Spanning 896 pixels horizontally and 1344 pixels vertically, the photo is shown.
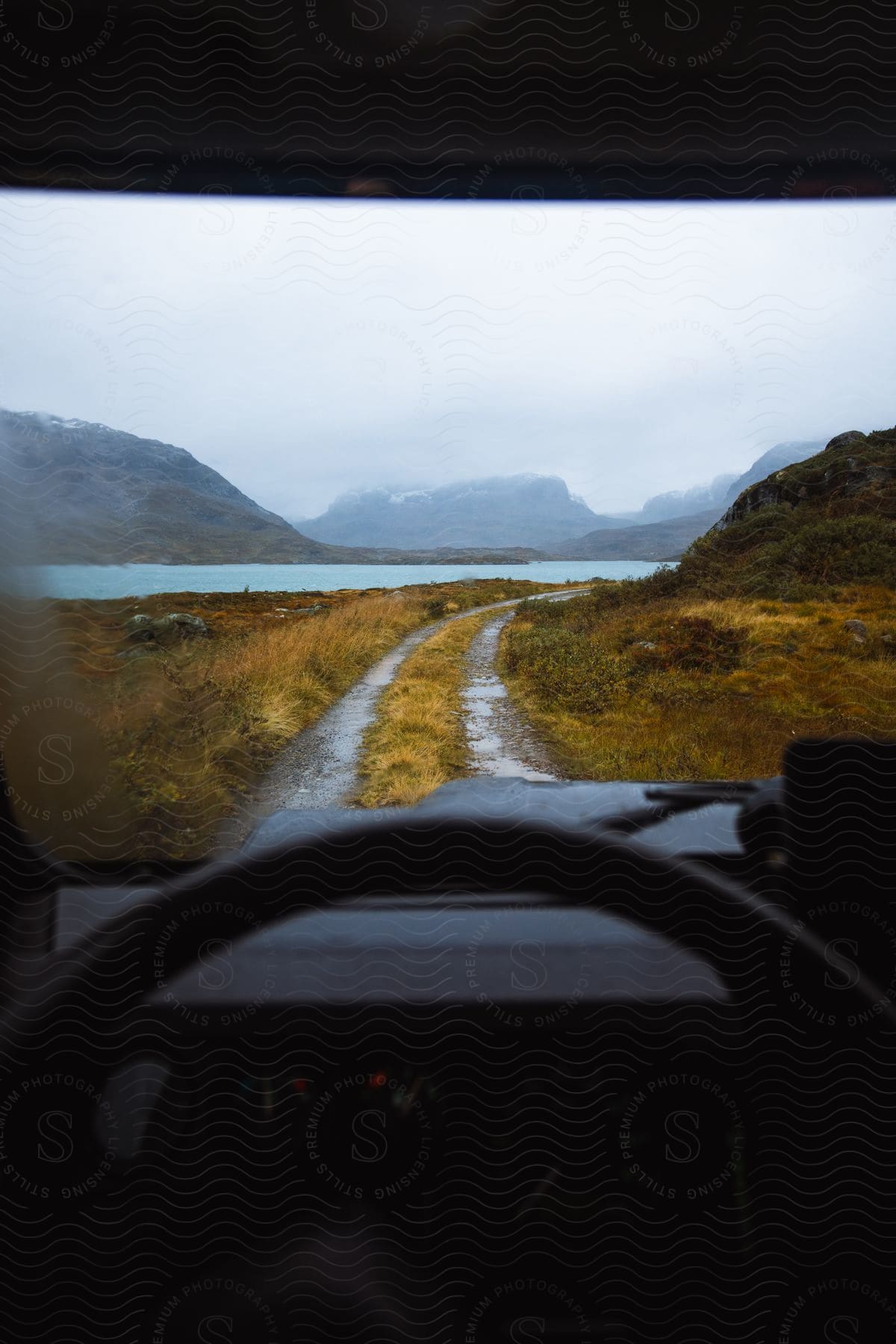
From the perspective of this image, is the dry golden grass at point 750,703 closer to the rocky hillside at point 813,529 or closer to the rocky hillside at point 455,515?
the rocky hillside at point 813,529

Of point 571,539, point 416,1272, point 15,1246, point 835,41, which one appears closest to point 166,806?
point 15,1246

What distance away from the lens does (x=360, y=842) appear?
124 centimetres

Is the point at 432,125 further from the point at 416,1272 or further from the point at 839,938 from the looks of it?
the point at 416,1272

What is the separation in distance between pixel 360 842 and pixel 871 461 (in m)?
1.46

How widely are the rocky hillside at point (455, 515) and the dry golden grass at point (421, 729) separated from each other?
22 cm

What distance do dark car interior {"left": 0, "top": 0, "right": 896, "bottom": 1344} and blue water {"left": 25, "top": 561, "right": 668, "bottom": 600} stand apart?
26cm

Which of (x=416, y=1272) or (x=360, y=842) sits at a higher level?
(x=360, y=842)

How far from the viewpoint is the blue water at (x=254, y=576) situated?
4.30 feet

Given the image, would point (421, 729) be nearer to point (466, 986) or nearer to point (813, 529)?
point (466, 986)

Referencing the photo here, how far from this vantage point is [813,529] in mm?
1292

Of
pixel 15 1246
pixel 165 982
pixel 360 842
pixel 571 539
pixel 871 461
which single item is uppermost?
pixel 871 461

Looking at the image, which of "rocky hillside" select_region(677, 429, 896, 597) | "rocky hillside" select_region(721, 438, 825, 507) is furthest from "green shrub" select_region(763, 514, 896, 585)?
"rocky hillside" select_region(721, 438, 825, 507)

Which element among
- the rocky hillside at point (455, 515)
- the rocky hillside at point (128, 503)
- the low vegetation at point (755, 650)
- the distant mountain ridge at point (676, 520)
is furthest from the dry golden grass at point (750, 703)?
the rocky hillside at point (128, 503)

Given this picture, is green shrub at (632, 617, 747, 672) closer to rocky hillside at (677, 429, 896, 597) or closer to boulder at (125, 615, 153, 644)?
rocky hillside at (677, 429, 896, 597)
